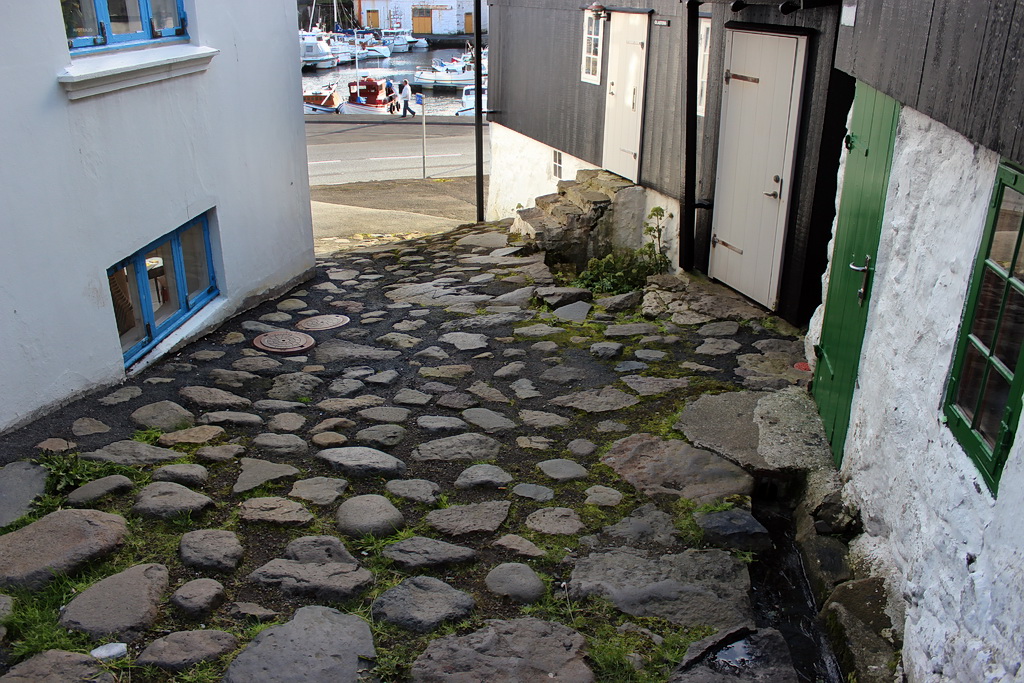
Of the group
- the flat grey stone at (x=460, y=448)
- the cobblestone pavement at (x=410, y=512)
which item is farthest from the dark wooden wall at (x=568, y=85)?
the flat grey stone at (x=460, y=448)

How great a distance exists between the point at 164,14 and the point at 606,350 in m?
4.73

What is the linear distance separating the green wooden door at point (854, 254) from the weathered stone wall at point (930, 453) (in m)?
0.17

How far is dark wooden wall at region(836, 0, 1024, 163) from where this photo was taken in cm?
291

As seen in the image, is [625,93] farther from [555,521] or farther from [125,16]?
[555,521]

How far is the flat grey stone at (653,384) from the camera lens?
6.59 m

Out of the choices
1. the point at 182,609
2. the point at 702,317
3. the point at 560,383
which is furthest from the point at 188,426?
the point at 702,317

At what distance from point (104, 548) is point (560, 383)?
370 cm

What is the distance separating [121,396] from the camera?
19.6 ft

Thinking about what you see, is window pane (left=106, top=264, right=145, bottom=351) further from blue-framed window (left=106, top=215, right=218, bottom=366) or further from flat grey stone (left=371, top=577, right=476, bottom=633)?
flat grey stone (left=371, top=577, right=476, bottom=633)

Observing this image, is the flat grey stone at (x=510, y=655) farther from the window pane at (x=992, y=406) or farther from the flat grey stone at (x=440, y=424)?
the flat grey stone at (x=440, y=424)

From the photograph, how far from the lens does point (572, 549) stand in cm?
450

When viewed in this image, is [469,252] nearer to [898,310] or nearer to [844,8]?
[844,8]

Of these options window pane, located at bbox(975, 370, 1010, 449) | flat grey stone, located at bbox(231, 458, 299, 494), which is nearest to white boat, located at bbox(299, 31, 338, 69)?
flat grey stone, located at bbox(231, 458, 299, 494)

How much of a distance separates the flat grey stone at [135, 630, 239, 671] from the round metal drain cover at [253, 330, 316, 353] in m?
4.13
